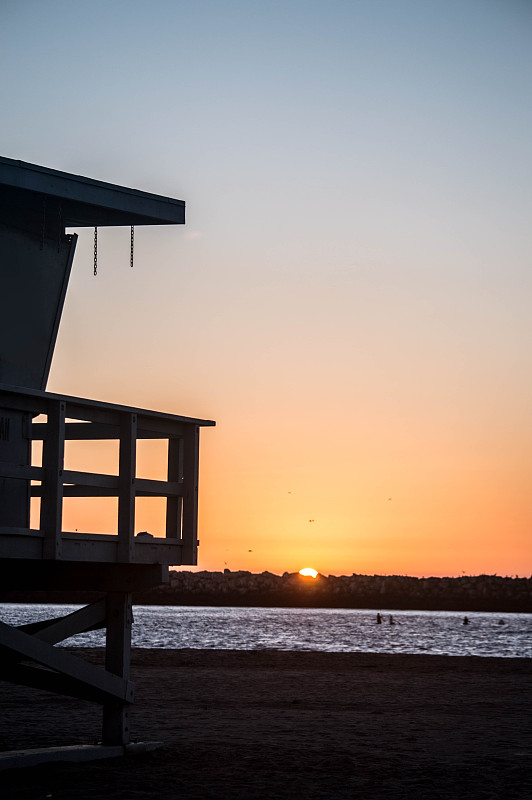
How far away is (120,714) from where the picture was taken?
37.8 ft

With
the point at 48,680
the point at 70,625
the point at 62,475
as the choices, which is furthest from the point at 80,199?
the point at 48,680

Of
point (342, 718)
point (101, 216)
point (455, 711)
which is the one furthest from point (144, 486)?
point (455, 711)

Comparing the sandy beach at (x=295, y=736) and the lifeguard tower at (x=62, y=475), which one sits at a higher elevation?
the lifeguard tower at (x=62, y=475)

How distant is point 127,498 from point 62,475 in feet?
2.88

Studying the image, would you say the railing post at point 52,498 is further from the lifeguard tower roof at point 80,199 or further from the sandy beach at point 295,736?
the lifeguard tower roof at point 80,199

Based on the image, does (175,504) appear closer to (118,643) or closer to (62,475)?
(118,643)

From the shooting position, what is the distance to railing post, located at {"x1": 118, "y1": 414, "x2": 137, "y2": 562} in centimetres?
1055

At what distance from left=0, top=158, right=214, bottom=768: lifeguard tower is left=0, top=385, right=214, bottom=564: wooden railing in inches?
Result: 0.5

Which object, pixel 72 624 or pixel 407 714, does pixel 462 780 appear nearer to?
pixel 72 624

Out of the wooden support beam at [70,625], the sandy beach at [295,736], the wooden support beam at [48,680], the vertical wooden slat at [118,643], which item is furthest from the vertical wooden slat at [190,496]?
the sandy beach at [295,736]

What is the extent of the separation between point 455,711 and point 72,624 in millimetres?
8455

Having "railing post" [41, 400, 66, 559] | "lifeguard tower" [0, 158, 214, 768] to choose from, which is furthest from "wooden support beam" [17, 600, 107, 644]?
"railing post" [41, 400, 66, 559]

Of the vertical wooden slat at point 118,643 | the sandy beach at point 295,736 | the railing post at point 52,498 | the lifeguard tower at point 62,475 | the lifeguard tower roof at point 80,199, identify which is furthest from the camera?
the lifeguard tower roof at point 80,199

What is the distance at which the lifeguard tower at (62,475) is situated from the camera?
999cm
